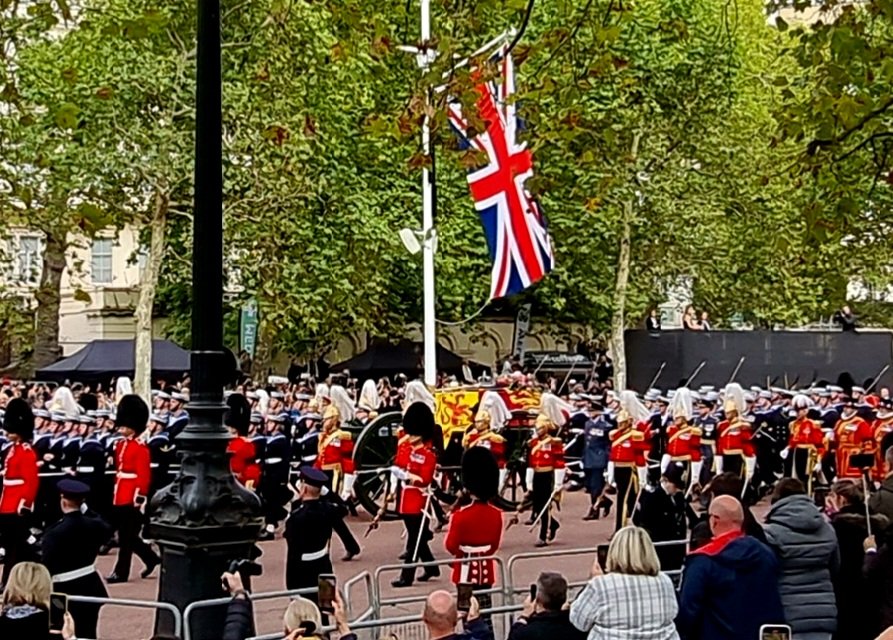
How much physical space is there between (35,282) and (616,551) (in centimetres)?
2912

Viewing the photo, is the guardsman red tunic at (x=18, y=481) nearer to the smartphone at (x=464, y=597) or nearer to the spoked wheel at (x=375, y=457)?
the spoked wheel at (x=375, y=457)

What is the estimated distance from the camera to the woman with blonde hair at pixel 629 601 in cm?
641

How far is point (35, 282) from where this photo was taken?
3350 centimetres

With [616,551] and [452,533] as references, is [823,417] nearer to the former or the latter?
[452,533]

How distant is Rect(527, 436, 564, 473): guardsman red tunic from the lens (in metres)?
18.3

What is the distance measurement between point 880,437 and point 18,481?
44.4ft

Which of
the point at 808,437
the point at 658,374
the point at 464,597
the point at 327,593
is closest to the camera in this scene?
the point at 327,593

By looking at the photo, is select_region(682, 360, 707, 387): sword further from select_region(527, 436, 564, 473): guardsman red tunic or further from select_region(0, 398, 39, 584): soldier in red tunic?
select_region(0, 398, 39, 584): soldier in red tunic

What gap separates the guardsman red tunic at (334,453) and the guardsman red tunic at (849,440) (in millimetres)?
7938

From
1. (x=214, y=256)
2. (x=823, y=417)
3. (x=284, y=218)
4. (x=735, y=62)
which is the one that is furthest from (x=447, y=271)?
(x=214, y=256)

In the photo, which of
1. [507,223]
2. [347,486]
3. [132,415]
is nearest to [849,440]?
[507,223]

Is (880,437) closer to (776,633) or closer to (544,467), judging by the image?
(544,467)

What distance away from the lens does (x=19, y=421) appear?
→ 47.8 ft

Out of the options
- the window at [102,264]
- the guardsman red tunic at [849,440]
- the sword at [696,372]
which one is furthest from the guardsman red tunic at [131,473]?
the window at [102,264]
